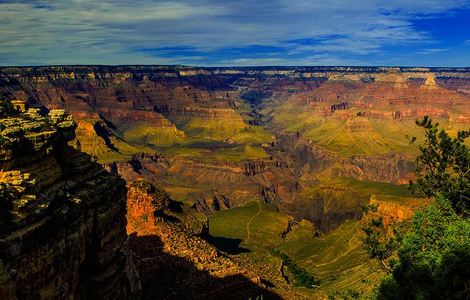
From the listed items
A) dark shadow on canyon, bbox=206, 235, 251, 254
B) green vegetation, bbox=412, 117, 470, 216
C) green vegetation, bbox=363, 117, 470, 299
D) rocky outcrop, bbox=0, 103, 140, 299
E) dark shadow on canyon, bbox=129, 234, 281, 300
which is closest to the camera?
rocky outcrop, bbox=0, 103, 140, 299

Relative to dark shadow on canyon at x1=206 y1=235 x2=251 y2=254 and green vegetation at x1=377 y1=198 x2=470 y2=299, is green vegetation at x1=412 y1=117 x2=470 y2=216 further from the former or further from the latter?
dark shadow on canyon at x1=206 y1=235 x2=251 y2=254

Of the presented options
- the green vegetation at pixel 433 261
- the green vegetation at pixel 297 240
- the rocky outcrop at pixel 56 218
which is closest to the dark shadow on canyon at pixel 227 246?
the green vegetation at pixel 297 240

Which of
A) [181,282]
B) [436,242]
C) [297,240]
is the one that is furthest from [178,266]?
[297,240]

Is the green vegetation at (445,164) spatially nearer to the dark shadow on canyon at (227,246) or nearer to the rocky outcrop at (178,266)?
the rocky outcrop at (178,266)

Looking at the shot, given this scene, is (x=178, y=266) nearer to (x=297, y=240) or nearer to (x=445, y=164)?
(x=445, y=164)

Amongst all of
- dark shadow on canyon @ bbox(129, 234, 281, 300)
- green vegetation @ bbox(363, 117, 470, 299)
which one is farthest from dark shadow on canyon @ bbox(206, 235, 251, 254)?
green vegetation @ bbox(363, 117, 470, 299)
